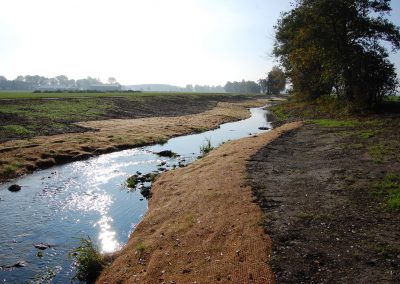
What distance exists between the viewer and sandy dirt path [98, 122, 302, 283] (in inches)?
Answer: 414

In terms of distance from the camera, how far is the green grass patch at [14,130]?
35344 mm

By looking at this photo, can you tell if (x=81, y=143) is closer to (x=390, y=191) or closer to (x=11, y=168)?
(x=11, y=168)

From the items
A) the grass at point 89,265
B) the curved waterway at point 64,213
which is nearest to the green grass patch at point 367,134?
the curved waterway at point 64,213

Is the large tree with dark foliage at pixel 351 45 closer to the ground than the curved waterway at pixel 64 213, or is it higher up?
higher up

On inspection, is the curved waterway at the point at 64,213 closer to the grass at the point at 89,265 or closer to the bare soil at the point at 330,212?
the grass at the point at 89,265

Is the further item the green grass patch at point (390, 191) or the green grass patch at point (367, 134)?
the green grass patch at point (367, 134)

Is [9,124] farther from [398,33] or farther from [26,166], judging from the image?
[398,33]

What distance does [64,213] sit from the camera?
57.8 feet

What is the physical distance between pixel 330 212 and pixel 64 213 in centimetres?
1272

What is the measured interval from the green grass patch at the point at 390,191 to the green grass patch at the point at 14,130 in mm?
32889

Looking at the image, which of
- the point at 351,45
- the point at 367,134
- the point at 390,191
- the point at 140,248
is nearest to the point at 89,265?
the point at 140,248

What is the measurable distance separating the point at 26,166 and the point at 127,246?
52.5ft

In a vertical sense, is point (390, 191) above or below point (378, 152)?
below

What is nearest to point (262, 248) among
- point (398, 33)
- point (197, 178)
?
point (197, 178)
